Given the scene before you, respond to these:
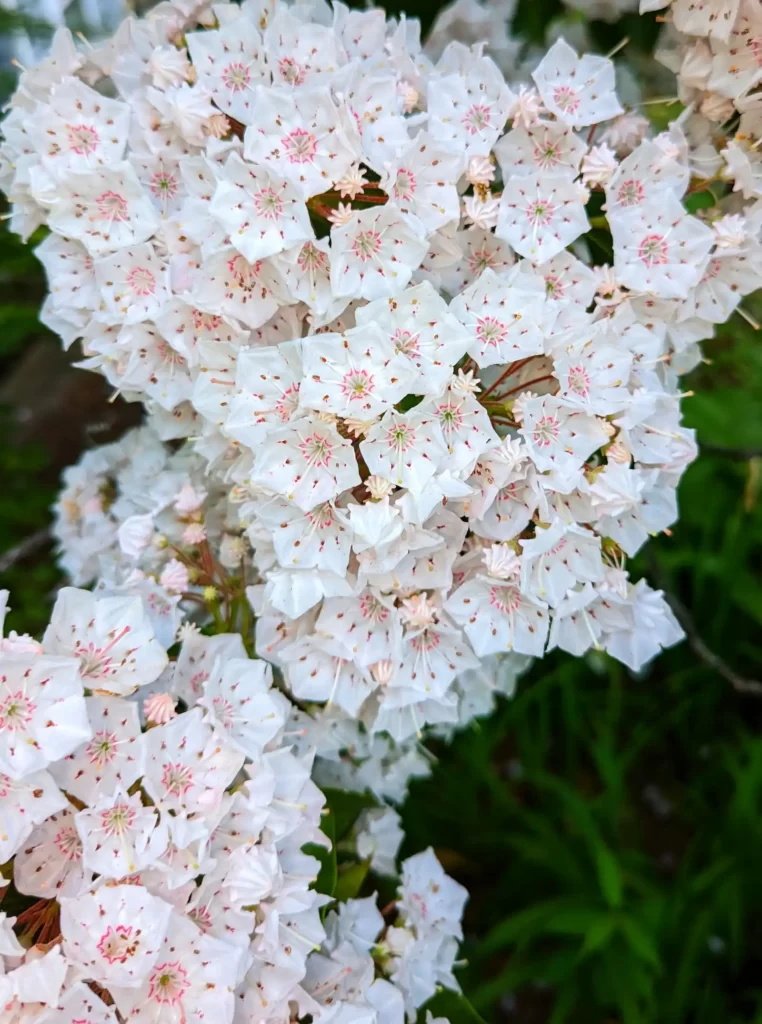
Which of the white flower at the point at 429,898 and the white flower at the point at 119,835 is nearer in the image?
the white flower at the point at 119,835

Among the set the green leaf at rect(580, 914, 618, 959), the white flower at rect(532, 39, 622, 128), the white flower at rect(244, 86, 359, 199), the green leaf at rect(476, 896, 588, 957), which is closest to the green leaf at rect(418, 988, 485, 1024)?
the green leaf at rect(580, 914, 618, 959)

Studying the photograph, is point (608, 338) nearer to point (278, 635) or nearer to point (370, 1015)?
point (278, 635)

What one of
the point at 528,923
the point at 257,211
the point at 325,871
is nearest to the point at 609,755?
the point at 528,923

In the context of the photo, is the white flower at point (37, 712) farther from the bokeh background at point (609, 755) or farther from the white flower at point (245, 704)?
the bokeh background at point (609, 755)

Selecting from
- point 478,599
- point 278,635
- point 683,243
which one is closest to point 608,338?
point 683,243

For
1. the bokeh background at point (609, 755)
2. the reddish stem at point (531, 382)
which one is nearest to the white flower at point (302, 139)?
the reddish stem at point (531, 382)
